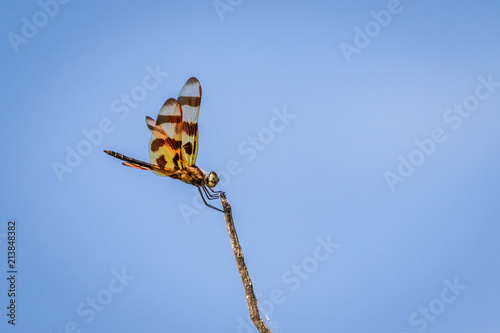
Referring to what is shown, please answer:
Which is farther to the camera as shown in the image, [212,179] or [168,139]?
[168,139]

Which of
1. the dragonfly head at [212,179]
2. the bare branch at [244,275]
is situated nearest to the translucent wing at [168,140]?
the dragonfly head at [212,179]

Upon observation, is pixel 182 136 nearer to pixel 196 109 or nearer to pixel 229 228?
pixel 196 109

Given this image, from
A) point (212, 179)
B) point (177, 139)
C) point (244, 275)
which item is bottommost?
point (244, 275)

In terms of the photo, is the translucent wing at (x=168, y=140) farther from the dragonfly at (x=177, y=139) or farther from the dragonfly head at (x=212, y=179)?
the dragonfly head at (x=212, y=179)

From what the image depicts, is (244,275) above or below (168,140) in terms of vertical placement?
below

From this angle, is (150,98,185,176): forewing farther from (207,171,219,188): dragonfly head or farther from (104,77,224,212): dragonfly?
(207,171,219,188): dragonfly head

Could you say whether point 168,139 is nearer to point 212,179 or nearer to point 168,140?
point 168,140

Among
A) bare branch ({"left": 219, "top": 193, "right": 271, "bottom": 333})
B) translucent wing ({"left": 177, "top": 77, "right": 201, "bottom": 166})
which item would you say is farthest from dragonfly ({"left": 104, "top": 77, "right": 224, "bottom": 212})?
bare branch ({"left": 219, "top": 193, "right": 271, "bottom": 333})

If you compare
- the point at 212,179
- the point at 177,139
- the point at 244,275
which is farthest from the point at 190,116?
the point at 244,275
